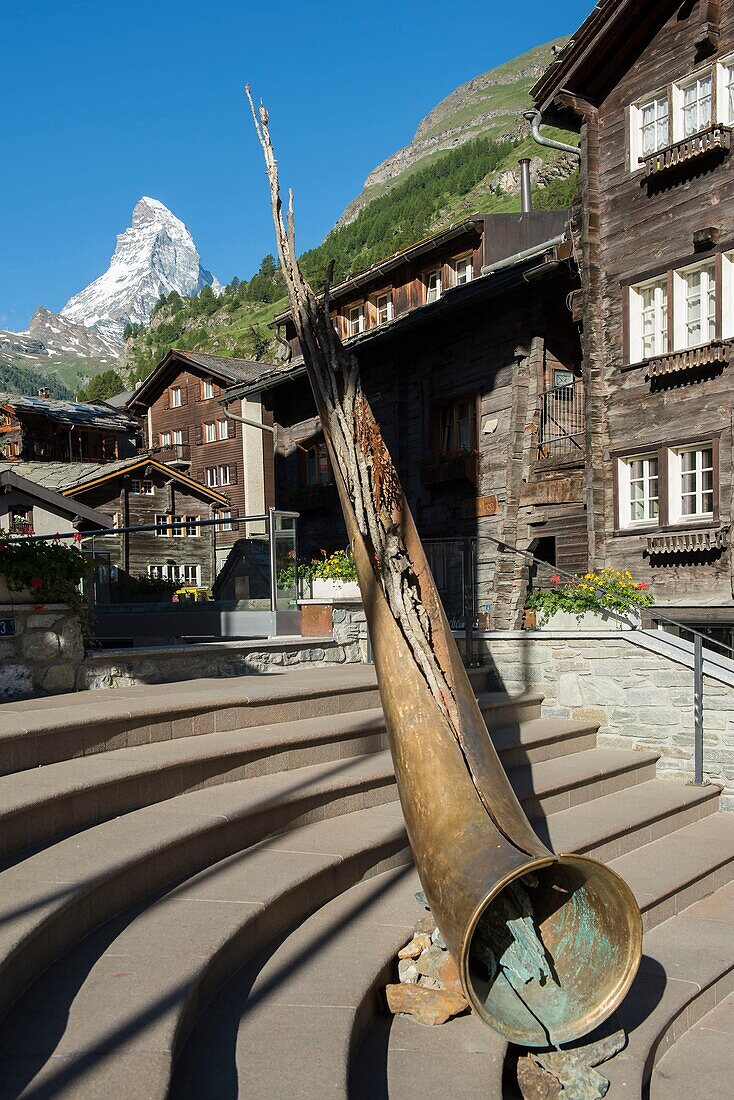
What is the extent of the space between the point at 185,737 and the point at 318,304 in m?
2.93

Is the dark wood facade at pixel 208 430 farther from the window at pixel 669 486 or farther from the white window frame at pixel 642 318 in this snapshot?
the white window frame at pixel 642 318

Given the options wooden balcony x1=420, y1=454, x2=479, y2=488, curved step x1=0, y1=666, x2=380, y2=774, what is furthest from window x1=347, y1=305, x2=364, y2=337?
curved step x1=0, y1=666, x2=380, y2=774

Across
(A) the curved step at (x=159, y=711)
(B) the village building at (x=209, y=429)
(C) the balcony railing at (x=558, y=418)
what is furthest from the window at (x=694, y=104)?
(B) the village building at (x=209, y=429)

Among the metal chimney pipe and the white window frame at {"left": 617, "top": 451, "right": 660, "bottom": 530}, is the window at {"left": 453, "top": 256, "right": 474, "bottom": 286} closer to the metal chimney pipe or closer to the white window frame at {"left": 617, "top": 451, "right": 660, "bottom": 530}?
the metal chimney pipe

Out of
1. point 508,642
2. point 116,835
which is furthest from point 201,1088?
point 508,642

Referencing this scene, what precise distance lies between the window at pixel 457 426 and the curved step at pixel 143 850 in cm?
1353

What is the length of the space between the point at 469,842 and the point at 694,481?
11.9 m

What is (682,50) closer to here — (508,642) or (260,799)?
(508,642)

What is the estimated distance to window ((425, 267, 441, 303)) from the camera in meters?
22.5

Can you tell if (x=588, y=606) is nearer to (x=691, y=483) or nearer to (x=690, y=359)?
(x=691, y=483)

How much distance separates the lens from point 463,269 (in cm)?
2216

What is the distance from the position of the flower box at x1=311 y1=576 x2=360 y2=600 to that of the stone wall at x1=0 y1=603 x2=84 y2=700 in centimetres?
366

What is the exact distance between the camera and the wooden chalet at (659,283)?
46.5ft

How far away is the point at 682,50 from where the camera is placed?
15.2 metres
